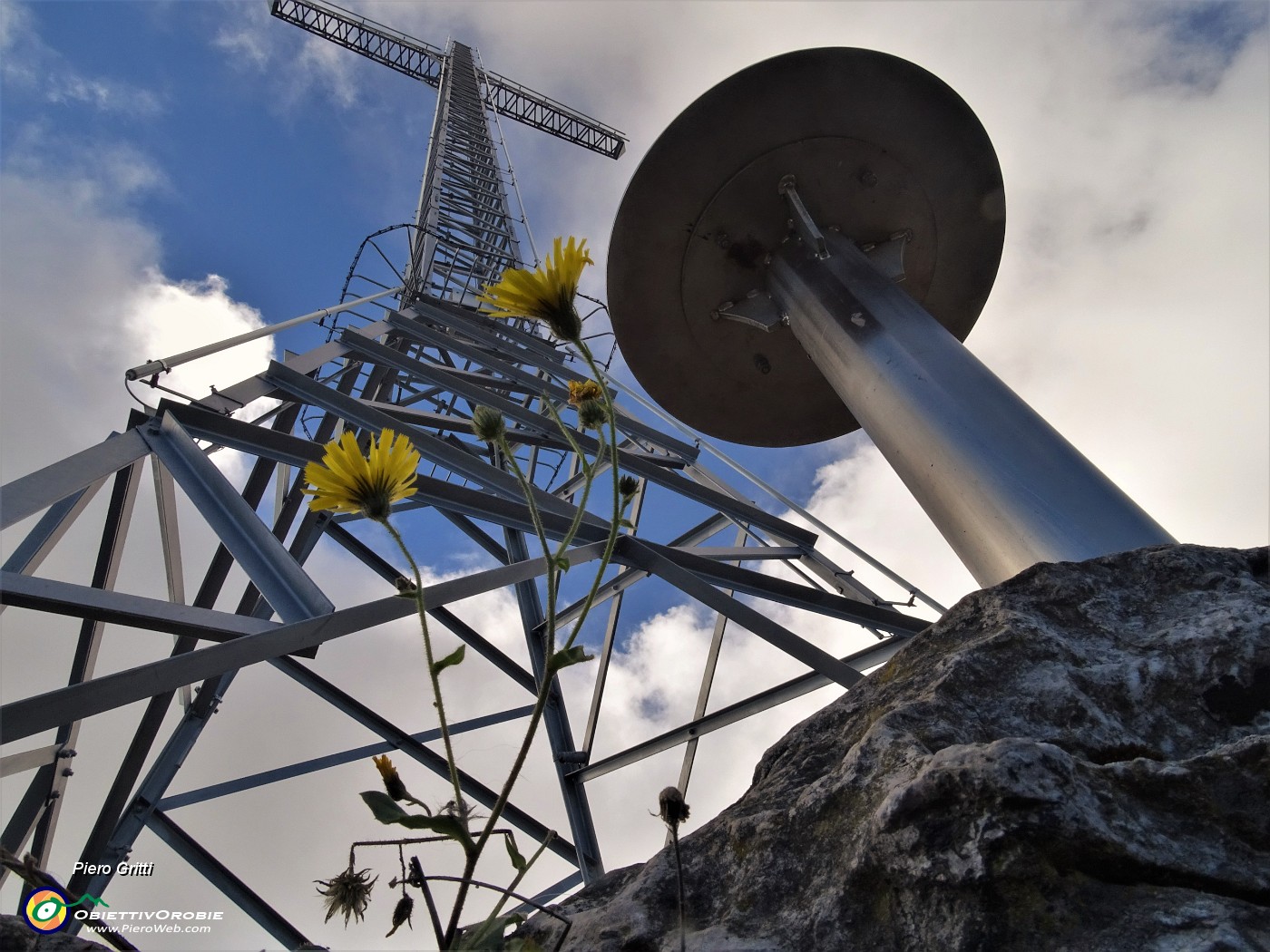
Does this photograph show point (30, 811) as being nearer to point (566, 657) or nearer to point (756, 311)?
point (566, 657)

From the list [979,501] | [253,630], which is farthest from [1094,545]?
[253,630]

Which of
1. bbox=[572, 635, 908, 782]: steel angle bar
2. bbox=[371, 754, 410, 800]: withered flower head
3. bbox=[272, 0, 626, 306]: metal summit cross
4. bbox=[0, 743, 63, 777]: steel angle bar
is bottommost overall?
bbox=[371, 754, 410, 800]: withered flower head

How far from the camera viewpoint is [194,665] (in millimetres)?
1604

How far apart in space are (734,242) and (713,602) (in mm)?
1843

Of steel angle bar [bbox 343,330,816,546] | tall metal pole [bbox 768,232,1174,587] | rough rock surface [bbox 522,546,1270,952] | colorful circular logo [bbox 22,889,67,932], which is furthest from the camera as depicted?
steel angle bar [bbox 343,330,816,546]

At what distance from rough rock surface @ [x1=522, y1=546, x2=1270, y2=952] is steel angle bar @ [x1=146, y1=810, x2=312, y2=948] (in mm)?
3295

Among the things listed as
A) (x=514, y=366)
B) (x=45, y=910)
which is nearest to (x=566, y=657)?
(x=45, y=910)

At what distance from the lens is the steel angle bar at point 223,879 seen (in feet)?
11.5

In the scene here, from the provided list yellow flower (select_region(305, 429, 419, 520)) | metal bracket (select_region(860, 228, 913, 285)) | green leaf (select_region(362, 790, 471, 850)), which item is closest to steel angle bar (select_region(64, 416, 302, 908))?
yellow flower (select_region(305, 429, 419, 520))

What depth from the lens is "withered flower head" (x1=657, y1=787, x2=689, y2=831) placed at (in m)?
0.78

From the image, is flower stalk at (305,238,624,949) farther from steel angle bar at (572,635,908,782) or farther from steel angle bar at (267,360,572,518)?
steel angle bar at (572,635,908,782)

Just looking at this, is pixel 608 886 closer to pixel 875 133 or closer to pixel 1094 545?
pixel 1094 545

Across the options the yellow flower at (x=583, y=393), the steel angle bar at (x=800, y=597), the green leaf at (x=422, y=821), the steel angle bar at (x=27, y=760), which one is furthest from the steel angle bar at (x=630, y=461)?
the green leaf at (x=422, y=821)

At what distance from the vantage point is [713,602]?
2.98 m
